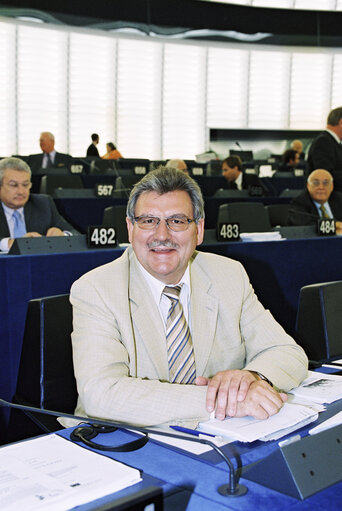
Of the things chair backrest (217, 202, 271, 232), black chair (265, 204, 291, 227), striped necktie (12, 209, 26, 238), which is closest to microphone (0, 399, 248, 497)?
striped necktie (12, 209, 26, 238)

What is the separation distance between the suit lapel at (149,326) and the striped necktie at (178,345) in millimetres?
39

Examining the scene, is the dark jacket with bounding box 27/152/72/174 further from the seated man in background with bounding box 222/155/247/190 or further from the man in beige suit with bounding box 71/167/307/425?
the man in beige suit with bounding box 71/167/307/425

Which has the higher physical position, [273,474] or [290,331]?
[273,474]

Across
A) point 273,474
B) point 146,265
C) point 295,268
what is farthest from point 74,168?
point 273,474

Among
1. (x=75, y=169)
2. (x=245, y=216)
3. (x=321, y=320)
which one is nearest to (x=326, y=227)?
(x=245, y=216)

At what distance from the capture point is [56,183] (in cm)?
714

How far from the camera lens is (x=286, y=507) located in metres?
1.00

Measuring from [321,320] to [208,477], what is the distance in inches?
54.3

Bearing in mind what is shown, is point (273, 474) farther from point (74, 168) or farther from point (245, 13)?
point (245, 13)

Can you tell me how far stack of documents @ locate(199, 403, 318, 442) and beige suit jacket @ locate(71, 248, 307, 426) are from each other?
0.27 ft

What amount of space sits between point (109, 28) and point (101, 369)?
42.9 feet

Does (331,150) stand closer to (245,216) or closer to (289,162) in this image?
(245,216)

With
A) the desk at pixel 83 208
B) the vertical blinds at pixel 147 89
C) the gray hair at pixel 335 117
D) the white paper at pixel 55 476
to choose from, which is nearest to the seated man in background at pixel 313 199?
the gray hair at pixel 335 117

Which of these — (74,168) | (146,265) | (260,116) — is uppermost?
(260,116)
